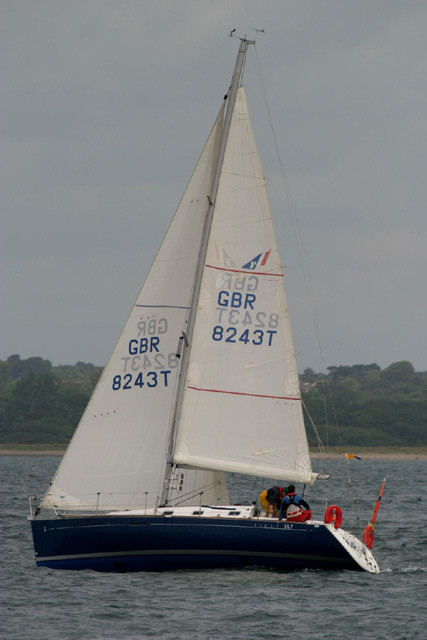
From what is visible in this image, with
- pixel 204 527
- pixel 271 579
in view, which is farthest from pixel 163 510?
pixel 271 579

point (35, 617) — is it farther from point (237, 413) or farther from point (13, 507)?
point (13, 507)

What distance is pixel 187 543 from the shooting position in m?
24.8

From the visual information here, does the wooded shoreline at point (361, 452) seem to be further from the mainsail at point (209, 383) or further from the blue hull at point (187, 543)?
the blue hull at point (187, 543)

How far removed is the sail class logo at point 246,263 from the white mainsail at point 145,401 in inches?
40.0

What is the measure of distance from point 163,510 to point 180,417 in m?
2.14

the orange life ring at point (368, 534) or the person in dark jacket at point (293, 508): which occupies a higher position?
the person in dark jacket at point (293, 508)

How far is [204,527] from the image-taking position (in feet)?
80.5

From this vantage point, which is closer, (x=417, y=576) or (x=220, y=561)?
(x=220, y=561)

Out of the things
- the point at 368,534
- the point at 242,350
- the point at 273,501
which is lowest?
the point at 368,534

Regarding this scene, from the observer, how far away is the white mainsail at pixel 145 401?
26594 mm

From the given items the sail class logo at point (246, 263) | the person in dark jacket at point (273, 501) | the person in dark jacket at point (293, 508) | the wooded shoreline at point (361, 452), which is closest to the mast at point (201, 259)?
the sail class logo at point (246, 263)

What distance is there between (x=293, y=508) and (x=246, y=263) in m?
5.68

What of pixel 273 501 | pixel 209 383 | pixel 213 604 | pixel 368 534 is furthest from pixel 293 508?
pixel 213 604

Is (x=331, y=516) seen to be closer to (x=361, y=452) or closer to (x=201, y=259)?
(x=201, y=259)
